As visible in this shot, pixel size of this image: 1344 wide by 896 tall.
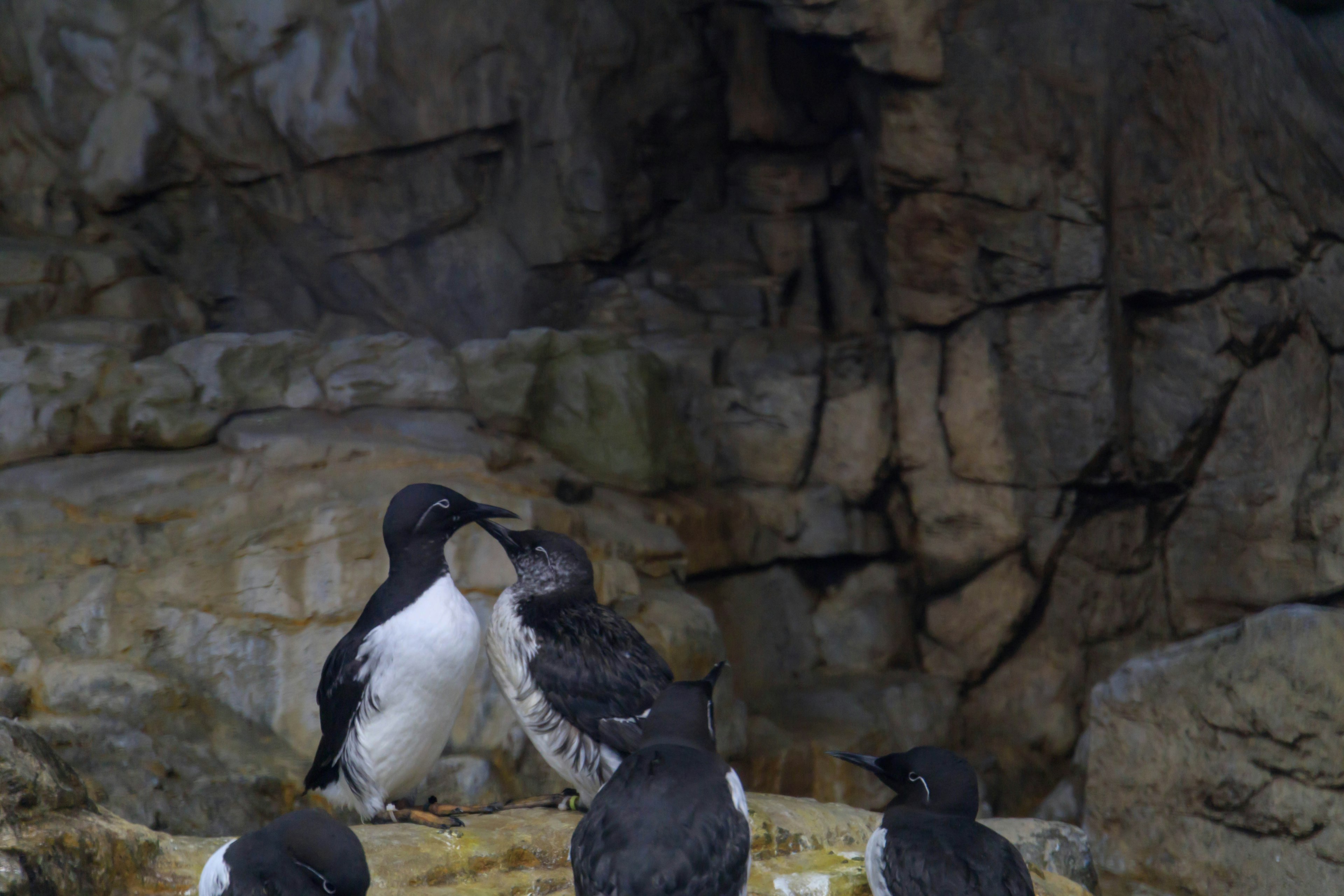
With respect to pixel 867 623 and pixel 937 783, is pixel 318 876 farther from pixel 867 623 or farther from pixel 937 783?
pixel 867 623

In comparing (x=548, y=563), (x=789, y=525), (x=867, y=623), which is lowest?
(x=867, y=623)

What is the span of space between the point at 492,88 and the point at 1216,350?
476 cm

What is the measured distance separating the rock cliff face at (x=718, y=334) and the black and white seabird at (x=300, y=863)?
9.87ft

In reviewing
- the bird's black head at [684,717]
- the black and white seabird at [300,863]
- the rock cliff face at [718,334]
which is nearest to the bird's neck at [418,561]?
the bird's black head at [684,717]

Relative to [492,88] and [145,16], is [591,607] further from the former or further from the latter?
[145,16]

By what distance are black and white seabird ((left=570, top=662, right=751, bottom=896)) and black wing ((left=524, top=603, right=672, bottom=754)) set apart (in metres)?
0.68

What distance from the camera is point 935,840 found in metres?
3.20

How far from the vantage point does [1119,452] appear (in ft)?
24.9

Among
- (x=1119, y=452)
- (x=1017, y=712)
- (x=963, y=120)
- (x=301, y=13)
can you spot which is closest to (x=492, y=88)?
(x=301, y=13)

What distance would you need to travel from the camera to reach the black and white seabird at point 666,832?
2.78 m

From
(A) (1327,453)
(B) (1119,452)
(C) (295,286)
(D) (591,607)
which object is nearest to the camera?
(D) (591,607)

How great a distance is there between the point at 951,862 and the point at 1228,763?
3567mm

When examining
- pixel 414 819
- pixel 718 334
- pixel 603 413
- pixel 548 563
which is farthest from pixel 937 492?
pixel 414 819

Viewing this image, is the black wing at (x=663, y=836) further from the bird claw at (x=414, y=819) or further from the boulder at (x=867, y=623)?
the boulder at (x=867, y=623)
